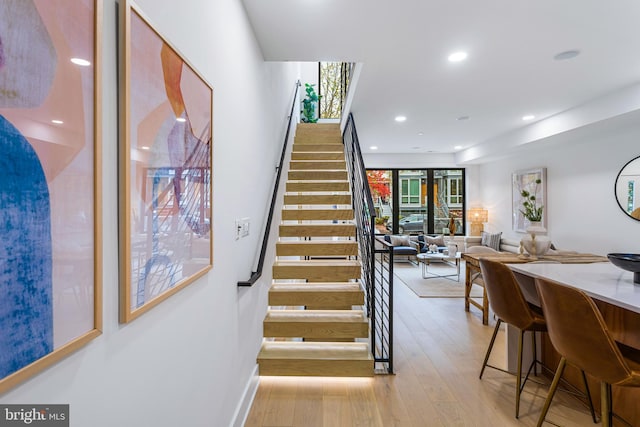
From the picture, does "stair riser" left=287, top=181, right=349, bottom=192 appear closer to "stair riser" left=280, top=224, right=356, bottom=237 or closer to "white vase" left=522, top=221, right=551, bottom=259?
"stair riser" left=280, top=224, right=356, bottom=237

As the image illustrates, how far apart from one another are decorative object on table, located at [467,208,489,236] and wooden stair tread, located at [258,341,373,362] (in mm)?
6508

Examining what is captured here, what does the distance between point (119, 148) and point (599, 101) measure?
527 cm

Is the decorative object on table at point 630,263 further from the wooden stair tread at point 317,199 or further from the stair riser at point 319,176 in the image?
the stair riser at point 319,176

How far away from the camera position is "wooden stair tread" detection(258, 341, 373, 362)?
251 centimetres

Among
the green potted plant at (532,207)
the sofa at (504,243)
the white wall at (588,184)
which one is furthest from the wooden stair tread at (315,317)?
the green potted plant at (532,207)

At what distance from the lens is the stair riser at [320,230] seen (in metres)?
3.39

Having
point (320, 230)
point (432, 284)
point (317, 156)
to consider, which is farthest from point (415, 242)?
point (320, 230)

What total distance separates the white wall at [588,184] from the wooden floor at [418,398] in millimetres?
3101

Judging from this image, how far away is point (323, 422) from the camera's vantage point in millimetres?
2020

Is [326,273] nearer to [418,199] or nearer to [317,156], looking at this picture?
[317,156]

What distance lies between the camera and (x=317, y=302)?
2795mm

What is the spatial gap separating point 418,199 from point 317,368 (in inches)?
275

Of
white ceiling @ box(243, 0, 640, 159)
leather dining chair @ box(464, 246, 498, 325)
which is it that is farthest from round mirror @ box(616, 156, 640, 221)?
leather dining chair @ box(464, 246, 498, 325)

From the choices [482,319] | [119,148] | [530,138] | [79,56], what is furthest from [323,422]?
[530,138]
